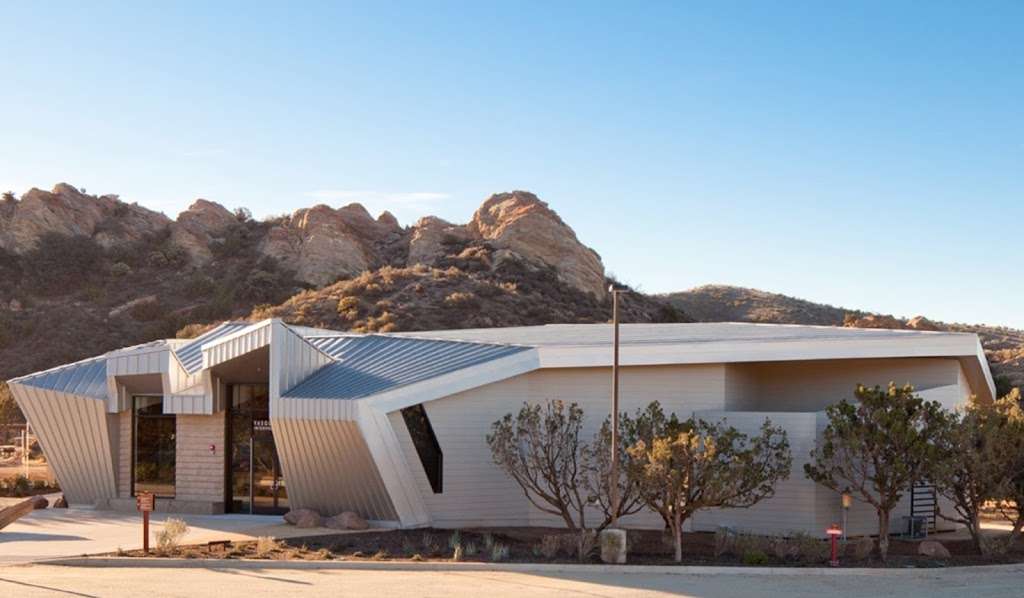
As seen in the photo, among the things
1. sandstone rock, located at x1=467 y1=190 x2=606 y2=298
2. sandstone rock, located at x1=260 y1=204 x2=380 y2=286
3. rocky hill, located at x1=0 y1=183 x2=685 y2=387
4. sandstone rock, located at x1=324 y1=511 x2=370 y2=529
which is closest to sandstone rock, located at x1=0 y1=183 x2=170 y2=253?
rocky hill, located at x1=0 y1=183 x2=685 y2=387

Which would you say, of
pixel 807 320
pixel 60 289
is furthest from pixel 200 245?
pixel 807 320

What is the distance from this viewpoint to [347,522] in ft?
87.2

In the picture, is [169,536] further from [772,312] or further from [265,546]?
[772,312]

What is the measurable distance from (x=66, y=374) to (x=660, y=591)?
1968 centimetres

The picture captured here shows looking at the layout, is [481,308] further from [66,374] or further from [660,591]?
[660,591]

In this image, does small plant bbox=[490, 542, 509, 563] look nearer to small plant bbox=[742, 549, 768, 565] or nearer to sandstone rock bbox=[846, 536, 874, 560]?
small plant bbox=[742, 549, 768, 565]

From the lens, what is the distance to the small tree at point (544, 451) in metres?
25.7

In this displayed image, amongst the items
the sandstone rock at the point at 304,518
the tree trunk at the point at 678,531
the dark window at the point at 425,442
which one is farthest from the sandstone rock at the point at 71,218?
the tree trunk at the point at 678,531

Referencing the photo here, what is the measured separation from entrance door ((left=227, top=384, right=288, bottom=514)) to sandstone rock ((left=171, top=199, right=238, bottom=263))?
49.3m

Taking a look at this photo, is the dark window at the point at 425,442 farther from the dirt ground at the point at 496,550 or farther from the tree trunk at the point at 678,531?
the tree trunk at the point at 678,531

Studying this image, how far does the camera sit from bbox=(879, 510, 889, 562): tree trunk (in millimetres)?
23094

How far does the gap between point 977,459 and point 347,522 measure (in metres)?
13.1

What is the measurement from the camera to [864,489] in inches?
952

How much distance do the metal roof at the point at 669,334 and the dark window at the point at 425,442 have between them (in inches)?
153
